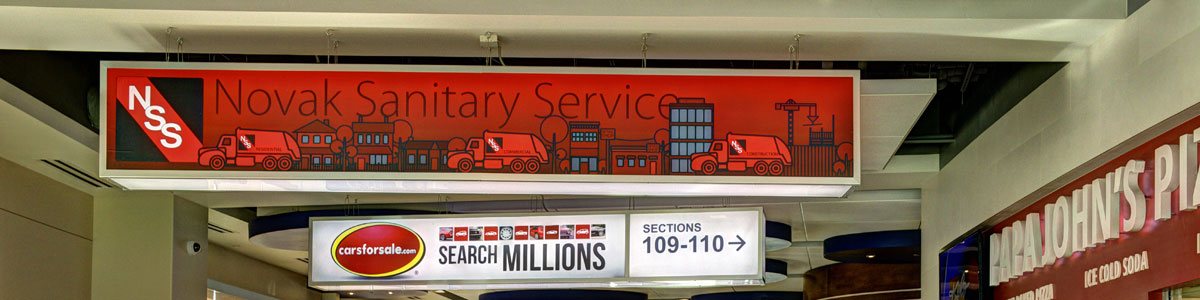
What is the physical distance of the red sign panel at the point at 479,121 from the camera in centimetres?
574

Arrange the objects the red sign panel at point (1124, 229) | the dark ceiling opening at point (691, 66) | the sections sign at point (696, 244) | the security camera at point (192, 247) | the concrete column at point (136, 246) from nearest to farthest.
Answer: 1. the red sign panel at point (1124, 229)
2. the dark ceiling opening at point (691, 66)
3. the sections sign at point (696, 244)
4. the concrete column at point (136, 246)
5. the security camera at point (192, 247)

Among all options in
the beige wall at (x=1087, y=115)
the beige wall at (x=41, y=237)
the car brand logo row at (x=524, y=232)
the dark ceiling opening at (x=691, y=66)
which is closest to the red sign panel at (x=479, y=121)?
the dark ceiling opening at (x=691, y=66)

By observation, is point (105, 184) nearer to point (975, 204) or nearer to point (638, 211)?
point (638, 211)

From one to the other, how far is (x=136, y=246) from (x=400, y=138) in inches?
189

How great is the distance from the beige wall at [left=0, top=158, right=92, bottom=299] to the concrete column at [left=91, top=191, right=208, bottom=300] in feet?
0.29

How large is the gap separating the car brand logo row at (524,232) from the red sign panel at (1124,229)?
263cm

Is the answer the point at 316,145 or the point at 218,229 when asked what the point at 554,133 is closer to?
the point at 316,145

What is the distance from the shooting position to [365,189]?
5910 mm

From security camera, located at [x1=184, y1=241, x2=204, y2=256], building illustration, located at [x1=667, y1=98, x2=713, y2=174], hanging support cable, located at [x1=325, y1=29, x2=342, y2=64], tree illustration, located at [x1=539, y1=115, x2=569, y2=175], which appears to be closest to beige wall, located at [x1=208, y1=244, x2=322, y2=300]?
security camera, located at [x1=184, y1=241, x2=204, y2=256]

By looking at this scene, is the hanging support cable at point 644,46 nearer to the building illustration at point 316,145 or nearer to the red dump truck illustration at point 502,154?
the red dump truck illustration at point 502,154

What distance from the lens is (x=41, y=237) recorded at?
9188 mm

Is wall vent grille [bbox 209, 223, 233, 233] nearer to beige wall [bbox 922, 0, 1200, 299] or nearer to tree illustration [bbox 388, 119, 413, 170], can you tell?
beige wall [bbox 922, 0, 1200, 299]

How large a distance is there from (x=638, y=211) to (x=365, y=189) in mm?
3034

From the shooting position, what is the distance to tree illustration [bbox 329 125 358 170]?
5.75m
